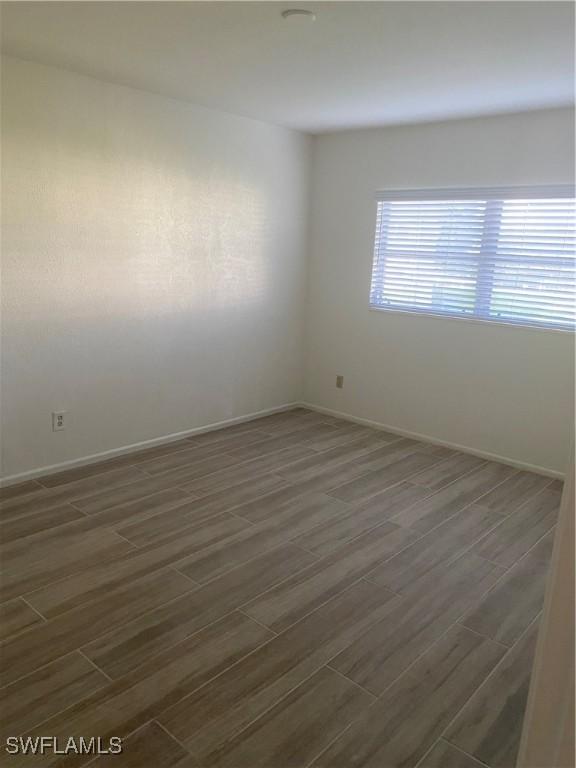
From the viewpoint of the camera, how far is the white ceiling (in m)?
2.32

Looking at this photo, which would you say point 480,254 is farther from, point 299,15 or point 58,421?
point 58,421

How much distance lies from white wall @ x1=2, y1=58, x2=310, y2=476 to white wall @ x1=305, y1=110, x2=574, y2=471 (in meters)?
0.37

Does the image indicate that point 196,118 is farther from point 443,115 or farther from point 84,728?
point 84,728

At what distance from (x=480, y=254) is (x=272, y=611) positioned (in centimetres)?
303

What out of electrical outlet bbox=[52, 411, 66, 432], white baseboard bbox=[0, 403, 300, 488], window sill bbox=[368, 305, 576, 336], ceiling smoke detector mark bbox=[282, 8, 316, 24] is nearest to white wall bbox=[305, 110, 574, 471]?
window sill bbox=[368, 305, 576, 336]

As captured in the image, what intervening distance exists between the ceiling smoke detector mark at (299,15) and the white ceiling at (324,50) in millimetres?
29

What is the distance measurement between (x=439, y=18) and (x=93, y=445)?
3.18 meters

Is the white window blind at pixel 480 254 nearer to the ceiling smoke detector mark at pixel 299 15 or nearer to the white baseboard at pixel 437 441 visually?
the white baseboard at pixel 437 441

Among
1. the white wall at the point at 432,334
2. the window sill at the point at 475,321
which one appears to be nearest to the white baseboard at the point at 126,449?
the white wall at the point at 432,334

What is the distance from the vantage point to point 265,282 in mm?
4965

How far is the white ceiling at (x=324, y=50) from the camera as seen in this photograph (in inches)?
91.3

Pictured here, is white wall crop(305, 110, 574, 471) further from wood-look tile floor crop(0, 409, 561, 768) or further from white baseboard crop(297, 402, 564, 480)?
wood-look tile floor crop(0, 409, 561, 768)

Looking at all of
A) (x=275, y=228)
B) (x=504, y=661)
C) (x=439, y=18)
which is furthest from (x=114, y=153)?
(x=504, y=661)

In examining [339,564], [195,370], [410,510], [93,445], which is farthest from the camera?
[195,370]
